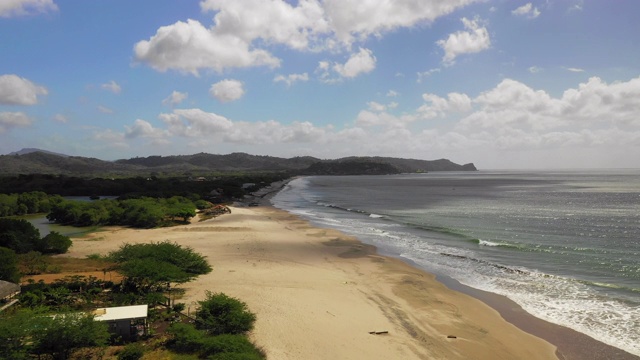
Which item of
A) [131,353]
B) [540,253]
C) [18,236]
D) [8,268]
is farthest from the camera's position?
[540,253]

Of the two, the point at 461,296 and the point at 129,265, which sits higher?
the point at 129,265

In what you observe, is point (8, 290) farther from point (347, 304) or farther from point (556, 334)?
point (556, 334)

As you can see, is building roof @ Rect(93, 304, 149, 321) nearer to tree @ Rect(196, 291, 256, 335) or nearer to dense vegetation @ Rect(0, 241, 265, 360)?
dense vegetation @ Rect(0, 241, 265, 360)

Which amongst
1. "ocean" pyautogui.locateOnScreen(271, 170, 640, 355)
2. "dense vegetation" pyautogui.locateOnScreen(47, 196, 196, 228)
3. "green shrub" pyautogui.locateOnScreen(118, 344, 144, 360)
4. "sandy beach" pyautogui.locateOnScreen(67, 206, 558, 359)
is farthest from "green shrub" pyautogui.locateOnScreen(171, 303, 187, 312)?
"dense vegetation" pyautogui.locateOnScreen(47, 196, 196, 228)

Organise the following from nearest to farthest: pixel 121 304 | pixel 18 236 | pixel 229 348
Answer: pixel 229 348
pixel 121 304
pixel 18 236

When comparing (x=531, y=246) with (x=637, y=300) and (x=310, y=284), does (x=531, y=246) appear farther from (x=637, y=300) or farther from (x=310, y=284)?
(x=310, y=284)

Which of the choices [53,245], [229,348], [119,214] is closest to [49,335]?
[229,348]

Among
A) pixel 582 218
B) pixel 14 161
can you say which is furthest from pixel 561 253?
pixel 14 161
